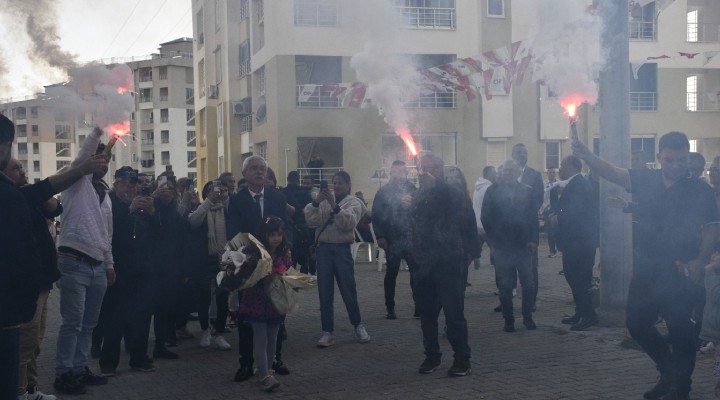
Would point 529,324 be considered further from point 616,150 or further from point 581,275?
point 616,150

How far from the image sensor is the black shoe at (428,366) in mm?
7262

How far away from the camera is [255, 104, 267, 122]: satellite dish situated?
1031 inches

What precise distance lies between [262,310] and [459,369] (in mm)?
1907

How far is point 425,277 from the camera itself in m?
7.47

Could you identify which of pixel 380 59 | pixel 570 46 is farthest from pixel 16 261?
pixel 380 59

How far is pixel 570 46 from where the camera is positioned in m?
9.96

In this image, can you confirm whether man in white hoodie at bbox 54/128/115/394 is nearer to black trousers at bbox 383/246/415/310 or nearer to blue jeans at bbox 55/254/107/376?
blue jeans at bbox 55/254/107/376

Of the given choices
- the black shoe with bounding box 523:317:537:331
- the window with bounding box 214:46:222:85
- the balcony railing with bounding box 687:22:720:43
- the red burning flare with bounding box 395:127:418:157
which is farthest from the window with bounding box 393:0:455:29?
the window with bounding box 214:46:222:85

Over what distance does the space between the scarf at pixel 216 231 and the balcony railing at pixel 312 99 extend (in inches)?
470

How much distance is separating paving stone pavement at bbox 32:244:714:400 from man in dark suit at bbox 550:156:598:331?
232 mm

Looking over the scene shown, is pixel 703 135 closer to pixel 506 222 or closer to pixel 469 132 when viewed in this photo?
pixel 469 132

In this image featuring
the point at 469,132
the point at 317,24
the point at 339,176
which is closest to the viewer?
the point at 339,176

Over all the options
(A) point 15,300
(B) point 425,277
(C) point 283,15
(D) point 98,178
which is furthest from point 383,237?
(C) point 283,15

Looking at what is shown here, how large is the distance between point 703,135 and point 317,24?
1832 cm
